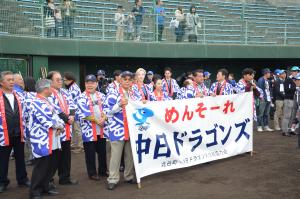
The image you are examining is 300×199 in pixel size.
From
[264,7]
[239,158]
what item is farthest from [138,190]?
[264,7]

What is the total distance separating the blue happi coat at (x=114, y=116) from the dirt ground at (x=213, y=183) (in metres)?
0.82

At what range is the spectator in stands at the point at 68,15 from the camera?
535 inches

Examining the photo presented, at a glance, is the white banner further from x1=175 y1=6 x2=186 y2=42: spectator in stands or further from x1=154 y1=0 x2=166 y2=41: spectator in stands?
x1=175 y1=6 x2=186 y2=42: spectator in stands

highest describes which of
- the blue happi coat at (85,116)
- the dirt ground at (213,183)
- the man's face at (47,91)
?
the man's face at (47,91)

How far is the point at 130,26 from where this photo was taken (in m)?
15.3

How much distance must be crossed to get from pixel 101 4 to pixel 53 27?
13.4ft

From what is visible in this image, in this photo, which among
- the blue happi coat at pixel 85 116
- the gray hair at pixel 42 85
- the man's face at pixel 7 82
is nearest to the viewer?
the gray hair at pixel 42 85

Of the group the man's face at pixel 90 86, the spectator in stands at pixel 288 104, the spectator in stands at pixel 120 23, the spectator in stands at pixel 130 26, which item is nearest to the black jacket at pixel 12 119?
the man's face at pixel 90 86

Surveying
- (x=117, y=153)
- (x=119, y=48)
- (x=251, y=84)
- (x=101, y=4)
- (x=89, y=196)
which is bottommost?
(x=89, y=196)

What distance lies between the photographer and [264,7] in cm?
2294

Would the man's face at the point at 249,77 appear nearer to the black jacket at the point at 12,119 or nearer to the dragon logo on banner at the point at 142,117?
the dragon logo on banner at the point at 142,117

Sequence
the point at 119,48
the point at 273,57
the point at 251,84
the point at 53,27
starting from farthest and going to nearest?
the point at 273,57 → the point at 119,48 → the point at 53,27 → the point at 251,84

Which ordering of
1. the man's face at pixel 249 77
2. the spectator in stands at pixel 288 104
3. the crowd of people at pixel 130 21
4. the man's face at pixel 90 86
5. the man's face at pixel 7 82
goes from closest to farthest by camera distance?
the man's face at pixel 7 82 → the man's face at pixel 90 86 → the man's face at pixel 249 77 → the spectator in stands at pixel 288 104 → the crowd of people at pixel 130 21

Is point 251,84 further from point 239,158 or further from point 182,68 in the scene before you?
point 182,68
